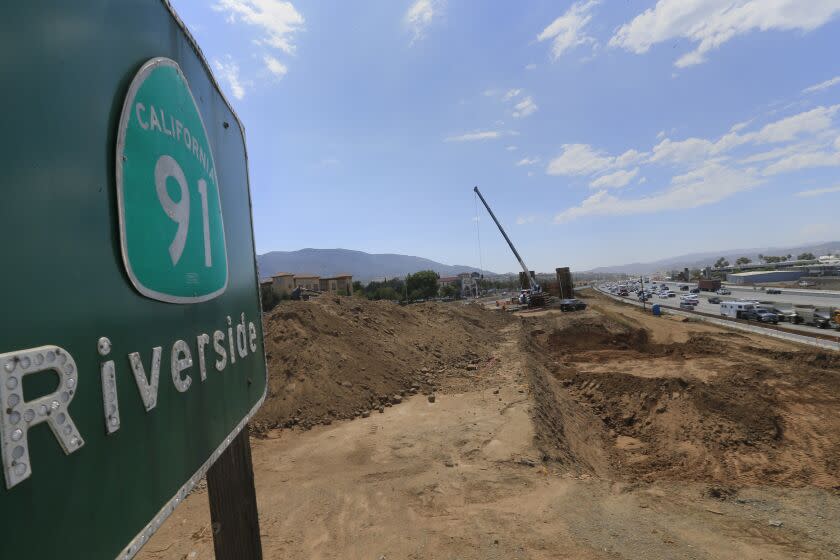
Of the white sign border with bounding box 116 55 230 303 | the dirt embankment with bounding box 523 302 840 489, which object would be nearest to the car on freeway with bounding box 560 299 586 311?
the dirt embankment with bounding box 523 302 840 489

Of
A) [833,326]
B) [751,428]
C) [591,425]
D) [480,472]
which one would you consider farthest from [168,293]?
[833,326]

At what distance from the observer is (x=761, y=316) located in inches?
1607

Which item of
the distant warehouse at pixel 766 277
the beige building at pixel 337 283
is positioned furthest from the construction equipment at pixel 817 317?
the distant warehouse at pixel 766 277

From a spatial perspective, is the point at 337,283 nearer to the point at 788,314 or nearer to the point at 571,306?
the point at 571,306

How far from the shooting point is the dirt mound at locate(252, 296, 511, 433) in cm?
1441

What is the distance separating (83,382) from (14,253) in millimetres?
376

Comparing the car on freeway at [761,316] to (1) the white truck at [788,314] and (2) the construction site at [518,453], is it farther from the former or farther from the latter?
(2) the construction site at [518,453]

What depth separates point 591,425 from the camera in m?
16.5

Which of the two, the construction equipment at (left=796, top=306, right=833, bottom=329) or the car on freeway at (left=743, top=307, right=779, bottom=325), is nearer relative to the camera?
the construction equipment at (left=796, top=306, right=833, bottom=329)

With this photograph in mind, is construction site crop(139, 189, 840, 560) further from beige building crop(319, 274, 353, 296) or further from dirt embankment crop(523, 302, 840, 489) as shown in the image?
beige building crop(319, 274, 353, 296)

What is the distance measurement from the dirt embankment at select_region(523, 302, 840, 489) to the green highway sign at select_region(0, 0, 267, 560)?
35.1ft

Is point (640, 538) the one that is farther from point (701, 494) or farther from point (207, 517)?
point (207, 517)

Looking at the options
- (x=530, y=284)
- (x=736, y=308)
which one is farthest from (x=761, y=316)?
(x=530, y=284)

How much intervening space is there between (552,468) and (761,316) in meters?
43.5
